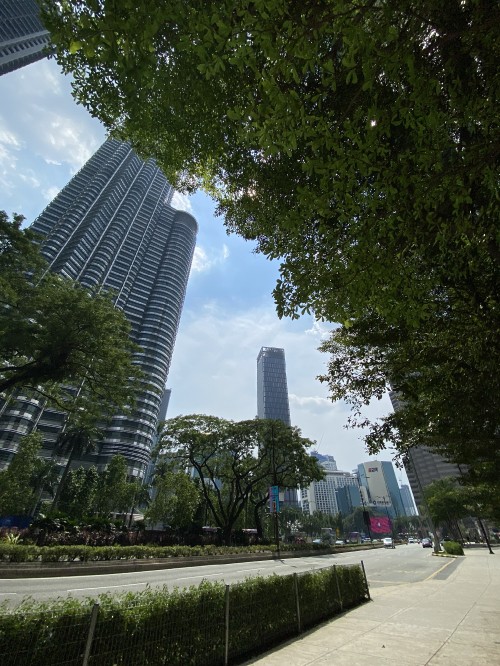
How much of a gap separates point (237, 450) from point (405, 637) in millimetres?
31544

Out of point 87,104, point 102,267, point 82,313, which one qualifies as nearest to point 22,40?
point 102,267

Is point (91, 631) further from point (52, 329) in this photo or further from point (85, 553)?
point (85, 553)

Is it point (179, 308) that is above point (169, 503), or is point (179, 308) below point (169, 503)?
above

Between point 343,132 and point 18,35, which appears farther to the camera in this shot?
point 18,35

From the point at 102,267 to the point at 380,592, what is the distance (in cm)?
12228

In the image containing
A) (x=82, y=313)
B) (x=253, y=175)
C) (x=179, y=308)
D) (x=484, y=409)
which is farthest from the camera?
(x=179, y=308)

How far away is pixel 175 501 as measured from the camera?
43438mm

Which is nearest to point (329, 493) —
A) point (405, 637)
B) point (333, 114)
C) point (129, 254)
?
point (129, 254)

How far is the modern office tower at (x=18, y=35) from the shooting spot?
95062 mm

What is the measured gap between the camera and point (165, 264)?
454ft

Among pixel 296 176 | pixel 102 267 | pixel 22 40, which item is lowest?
pixel 296 176

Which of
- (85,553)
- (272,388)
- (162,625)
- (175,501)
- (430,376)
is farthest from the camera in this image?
(272,388)

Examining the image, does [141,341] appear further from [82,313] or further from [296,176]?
[296,176]

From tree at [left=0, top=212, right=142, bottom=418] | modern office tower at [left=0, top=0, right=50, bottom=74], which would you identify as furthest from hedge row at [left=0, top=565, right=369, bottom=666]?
modern office tower at [left=0, top=0, right=50, bottom=74]
